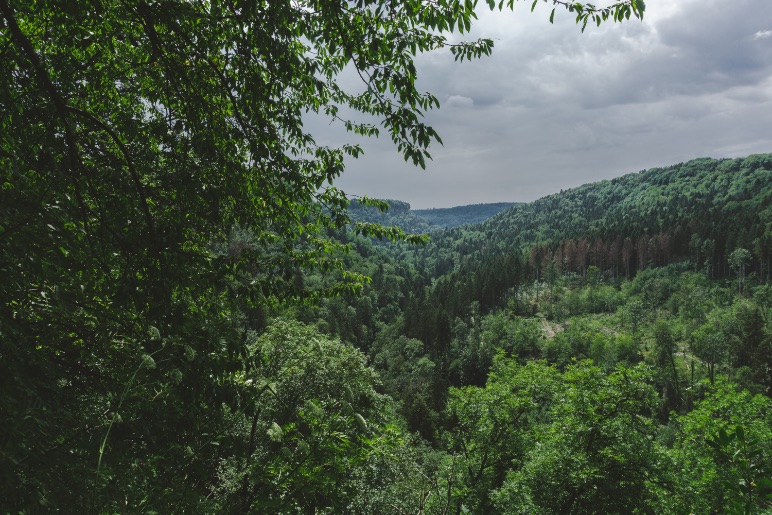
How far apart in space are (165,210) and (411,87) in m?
2.75

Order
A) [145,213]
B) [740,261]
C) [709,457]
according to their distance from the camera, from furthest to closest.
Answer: [740,261], [709,457], [145,213]

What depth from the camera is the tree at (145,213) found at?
2.03 meters

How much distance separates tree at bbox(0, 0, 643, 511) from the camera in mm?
2033

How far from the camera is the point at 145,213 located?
292cm

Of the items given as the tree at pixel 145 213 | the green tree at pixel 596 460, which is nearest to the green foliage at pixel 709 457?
the green tree at pixel 596 460

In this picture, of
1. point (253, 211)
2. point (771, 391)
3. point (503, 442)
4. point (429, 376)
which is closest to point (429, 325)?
point (429, 376)

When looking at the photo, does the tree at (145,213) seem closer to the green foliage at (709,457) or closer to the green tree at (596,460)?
the green foliage at (709,457)

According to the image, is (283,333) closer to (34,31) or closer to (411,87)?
(34,31)

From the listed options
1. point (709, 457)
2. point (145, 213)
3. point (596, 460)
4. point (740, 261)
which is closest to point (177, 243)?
point (145, 213)

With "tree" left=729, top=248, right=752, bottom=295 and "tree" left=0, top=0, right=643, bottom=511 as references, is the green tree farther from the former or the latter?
"tree" left=729, top=248, right=752, bottom=295

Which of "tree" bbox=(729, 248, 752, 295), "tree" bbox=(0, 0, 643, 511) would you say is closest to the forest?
"tree" bbox=(0, 0, 643, 511)

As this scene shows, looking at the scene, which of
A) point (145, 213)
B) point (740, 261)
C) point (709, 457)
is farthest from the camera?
point (740, 261)

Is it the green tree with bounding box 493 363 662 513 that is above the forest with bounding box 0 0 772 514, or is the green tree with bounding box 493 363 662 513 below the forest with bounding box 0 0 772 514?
below

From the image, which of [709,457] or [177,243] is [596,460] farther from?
[177,243]
